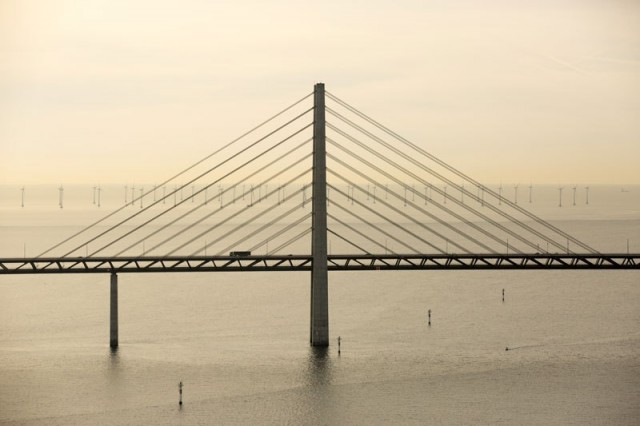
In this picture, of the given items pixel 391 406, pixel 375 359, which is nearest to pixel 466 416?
pixel 391 406

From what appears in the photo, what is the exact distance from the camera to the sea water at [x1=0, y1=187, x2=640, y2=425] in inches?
2486

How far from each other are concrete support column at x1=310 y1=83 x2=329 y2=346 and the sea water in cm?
227

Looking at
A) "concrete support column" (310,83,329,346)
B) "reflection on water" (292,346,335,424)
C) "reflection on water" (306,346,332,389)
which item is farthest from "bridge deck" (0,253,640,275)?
"reflection on water" (292,346,335,424)

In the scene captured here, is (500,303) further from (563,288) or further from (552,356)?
(552,356)

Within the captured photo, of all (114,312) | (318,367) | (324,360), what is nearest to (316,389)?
(318,367)

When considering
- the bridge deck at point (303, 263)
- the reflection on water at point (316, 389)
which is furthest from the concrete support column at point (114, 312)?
the reflection on water at point (316, 389)

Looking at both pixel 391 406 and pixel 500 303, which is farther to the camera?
pixel 500 303

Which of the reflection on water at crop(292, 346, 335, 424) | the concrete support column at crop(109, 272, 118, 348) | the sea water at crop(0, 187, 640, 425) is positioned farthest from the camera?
the concrete support column at crop(109, 272, 118, 348)

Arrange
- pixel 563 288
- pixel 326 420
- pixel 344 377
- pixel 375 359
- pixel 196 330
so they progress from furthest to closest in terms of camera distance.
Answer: pixel 563 288, pixel 196 330, pixel 375 359, pixel 344 377, pixel 326 420

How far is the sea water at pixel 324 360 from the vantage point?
6316 cm

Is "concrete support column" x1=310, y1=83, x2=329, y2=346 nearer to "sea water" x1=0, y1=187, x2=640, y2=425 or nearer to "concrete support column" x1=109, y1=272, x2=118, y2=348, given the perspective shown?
"sea water" x1=0, y1=187, x2=640, y2=425

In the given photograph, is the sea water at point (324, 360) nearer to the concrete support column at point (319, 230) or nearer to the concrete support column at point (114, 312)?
the concrete support column at point (114, 312)

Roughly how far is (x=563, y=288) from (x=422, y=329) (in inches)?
1850

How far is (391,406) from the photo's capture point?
64.2 metres
